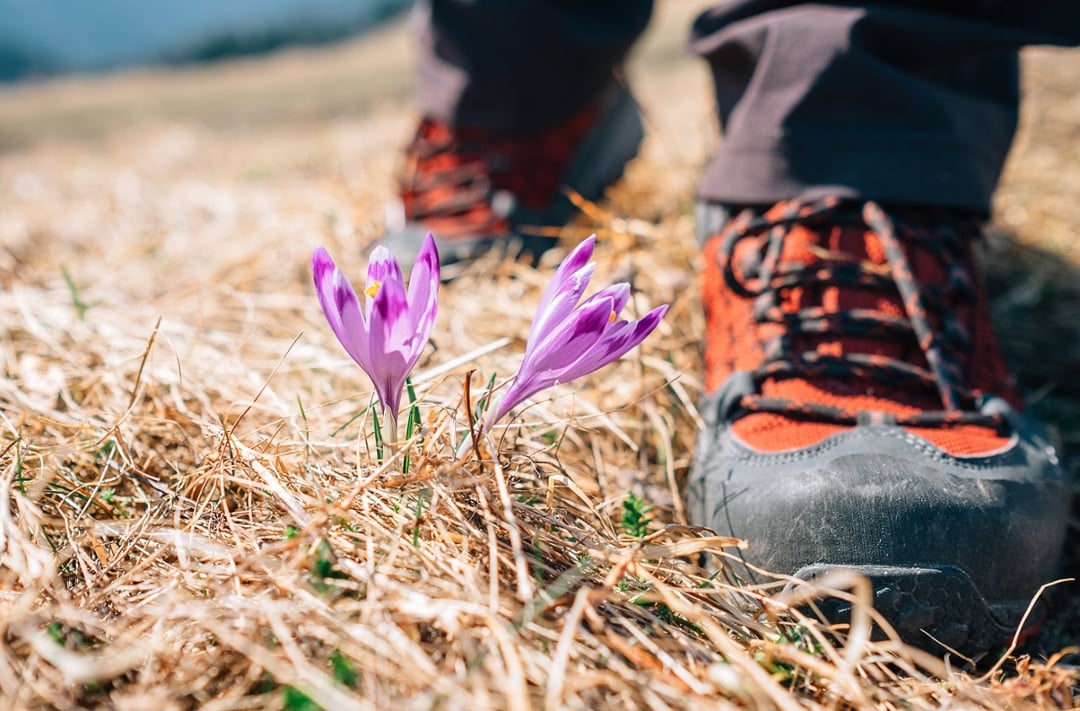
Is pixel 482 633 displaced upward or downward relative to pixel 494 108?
downward

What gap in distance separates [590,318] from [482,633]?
33 centimetres

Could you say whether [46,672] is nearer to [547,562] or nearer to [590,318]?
[547,562]

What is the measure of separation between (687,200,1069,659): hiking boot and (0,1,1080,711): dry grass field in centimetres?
6

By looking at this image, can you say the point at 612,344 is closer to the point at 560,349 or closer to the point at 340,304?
the point at 560,349

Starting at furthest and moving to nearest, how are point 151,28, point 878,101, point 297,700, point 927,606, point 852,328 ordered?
point 151,28, point 878,101, point 852,328, point 927,606, point 297,700

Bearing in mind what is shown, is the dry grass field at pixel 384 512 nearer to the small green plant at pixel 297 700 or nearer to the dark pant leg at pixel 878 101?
the small green plant at pixel 297 700

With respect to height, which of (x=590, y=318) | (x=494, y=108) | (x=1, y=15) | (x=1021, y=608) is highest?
(x=1, y=15)

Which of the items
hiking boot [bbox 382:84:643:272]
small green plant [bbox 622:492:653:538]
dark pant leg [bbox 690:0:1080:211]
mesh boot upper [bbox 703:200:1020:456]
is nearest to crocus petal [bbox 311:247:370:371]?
small green plant [bbox 622:492:653:538]

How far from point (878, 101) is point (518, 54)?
33.4 inches

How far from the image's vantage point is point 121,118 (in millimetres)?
7613

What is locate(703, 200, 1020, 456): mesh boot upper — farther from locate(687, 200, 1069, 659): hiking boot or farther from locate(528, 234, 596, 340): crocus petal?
locate(528, 234, 596, 340): crocus petal

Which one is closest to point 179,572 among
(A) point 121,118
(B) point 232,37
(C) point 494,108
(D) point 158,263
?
(C) point 494,108

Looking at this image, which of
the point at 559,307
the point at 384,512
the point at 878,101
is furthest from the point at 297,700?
the point at 878,101

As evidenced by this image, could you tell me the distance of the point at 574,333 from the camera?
0.91 m
